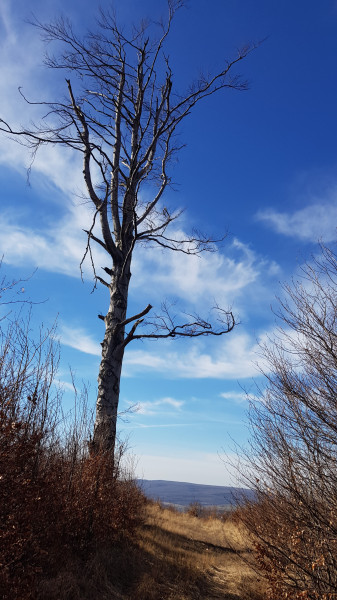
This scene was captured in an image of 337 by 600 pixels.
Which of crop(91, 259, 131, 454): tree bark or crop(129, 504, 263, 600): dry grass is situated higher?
crop(91, 259, 131, 454): tree bark

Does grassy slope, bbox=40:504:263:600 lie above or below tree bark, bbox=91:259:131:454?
below

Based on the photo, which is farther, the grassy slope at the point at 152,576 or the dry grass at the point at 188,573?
the dry grass at the point at 188,573

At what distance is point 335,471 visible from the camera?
A: 383 cm

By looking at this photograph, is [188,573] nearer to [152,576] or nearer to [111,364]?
[152,576]

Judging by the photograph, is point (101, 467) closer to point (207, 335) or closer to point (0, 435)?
point (0, 435)

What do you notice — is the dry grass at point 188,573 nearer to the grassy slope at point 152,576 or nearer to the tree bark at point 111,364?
the grassy slope at point 152,576

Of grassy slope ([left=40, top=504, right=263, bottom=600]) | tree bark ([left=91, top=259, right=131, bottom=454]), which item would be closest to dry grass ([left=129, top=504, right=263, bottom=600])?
grassy slope ([left=40, top=504, right=263, bottom=600])

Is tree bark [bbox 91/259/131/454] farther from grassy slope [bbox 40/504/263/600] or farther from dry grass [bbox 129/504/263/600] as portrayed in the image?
dry grass [bbox 129/504/263/600]

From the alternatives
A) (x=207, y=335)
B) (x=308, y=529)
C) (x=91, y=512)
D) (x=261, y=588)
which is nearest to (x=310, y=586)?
(x=308, y=529)

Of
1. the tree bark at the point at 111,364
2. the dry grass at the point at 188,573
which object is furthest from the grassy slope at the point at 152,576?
the tree bark at the point at 111,364

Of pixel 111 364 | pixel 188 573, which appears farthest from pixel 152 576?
pixel 111 364

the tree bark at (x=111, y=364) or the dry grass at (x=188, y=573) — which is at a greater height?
the tree bark at (x=111, y=364)

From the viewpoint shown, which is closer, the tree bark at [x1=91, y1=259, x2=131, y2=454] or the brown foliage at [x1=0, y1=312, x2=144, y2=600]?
the brown foliage at [x1=0, y1=312, x2=144, y2=600]

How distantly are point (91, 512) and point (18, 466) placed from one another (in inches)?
83.3
